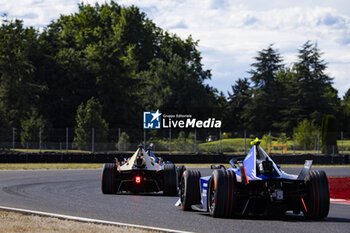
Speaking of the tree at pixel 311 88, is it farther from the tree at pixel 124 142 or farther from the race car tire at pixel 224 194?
the race car tire at pixel 224 194

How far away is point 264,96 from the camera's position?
86375mm

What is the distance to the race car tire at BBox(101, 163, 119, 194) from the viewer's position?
1541 centimetres

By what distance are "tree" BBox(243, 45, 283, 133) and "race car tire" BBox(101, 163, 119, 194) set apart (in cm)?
7011

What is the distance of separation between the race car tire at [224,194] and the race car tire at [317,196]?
45.4 inches

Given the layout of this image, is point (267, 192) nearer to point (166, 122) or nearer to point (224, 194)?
point (224, 194)

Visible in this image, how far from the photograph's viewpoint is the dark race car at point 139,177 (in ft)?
50.8

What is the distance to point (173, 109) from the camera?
3216 inches

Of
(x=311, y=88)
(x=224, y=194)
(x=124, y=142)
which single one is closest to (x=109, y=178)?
(x=224, y=194)

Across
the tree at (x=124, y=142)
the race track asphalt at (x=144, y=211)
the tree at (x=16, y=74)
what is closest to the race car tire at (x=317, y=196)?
the race track asphalt at (x=144, y=211)

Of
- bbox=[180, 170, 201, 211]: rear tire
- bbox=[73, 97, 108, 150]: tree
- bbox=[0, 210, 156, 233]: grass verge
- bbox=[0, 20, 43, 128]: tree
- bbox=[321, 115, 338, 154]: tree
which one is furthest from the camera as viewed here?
bbox=[0, 20, 43, 128]: tree

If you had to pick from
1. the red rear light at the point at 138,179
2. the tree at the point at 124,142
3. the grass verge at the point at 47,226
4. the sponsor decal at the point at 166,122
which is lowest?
the grass verge at the point at 47,226

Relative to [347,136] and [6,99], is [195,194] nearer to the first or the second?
[347,136]

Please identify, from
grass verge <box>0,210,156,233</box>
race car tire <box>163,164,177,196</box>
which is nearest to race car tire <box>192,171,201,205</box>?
grass verge <box>0,210,156,233</box>

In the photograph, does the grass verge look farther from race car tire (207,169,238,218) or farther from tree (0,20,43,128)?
tree (0,20,43,128)
